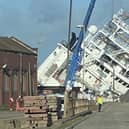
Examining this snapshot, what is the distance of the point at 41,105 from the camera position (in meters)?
33.3

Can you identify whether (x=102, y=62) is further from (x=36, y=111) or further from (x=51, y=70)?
(x=36, y=111)

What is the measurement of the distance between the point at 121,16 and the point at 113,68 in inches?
422

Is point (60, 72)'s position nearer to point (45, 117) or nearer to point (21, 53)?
point (21, 53)

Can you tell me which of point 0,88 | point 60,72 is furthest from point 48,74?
point 0,88

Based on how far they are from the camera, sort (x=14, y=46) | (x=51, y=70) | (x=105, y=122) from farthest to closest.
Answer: (x=51, y=70), (x=14, y=46), (x=105, y=122)

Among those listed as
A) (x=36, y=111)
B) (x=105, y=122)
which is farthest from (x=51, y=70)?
(x=36, y=111)

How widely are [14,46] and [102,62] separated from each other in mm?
22588

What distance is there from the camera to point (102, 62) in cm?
11012

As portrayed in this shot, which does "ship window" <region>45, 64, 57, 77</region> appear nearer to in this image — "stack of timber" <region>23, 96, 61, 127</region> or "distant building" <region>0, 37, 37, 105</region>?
"distant building" <region>0, 37, 37, 105</region>

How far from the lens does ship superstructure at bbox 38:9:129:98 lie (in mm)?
108688

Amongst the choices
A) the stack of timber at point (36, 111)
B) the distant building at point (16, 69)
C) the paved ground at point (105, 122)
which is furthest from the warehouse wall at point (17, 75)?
the stack of timber at point (36, 111)

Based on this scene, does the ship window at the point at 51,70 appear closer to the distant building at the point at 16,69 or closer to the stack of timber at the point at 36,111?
the distant building at the point at 16,69

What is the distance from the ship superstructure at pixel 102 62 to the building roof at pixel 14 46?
11.8 m

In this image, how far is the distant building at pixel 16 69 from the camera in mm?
84938
